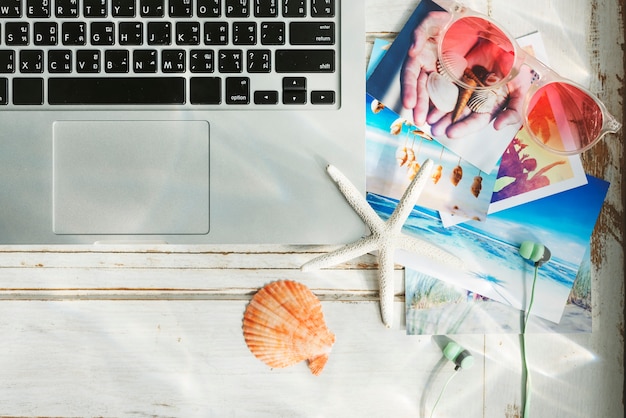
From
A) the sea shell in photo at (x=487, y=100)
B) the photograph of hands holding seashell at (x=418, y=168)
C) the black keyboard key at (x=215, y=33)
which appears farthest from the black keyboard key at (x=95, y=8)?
the sea shell in photo at (x=487, y=100)

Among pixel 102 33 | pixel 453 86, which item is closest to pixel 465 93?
pixel 453 86

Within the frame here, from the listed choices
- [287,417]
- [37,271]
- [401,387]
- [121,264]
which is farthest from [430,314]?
[37,271]

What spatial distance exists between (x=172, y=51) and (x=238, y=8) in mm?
79

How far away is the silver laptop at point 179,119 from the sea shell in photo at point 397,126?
10cm

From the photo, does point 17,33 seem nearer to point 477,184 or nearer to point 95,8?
point 95,8

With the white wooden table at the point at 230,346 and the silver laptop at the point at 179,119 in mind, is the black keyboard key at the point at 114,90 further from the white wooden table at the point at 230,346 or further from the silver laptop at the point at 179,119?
the white wooden table at the point at 230,346

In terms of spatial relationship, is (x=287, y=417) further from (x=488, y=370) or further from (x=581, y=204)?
(x=581, y=204)

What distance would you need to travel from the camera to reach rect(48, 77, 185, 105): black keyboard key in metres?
0.51

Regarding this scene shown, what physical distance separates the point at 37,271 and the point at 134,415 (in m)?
0.22

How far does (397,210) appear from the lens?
1.92 feet

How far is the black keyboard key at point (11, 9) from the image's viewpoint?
507 mm

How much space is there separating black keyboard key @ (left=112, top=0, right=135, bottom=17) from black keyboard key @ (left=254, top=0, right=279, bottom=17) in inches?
4.9

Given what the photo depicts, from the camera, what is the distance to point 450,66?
605 millimetres

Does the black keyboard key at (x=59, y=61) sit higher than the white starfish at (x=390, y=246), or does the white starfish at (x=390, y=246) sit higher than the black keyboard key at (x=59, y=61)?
the black keyboard key at (x=59, y=61)
